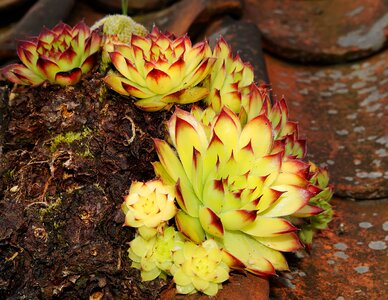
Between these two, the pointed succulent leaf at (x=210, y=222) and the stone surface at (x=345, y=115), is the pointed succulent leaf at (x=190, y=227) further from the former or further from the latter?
the stone surface at (x=345, y=115)

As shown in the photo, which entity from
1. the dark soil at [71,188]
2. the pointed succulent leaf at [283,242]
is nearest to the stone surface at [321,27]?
the dark soil at [71,188]

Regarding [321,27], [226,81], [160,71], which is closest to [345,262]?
[226,81]

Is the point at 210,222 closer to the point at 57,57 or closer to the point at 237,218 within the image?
the point at 237,218

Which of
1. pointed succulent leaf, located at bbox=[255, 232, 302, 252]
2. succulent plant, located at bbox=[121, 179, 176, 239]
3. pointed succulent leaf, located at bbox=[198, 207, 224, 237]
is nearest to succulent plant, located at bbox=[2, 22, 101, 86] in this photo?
succulent plant, located at bbox=[121, 179, 176, 239]

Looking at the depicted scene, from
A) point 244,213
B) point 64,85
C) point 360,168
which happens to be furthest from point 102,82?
point 360,168

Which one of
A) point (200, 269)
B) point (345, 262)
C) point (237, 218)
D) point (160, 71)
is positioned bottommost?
point (345, 262)

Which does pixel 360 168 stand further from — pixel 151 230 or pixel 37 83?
pixel 37 83
